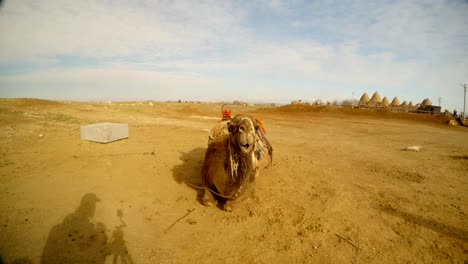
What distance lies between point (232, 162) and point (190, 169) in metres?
4.19

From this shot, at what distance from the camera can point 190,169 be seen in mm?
9055

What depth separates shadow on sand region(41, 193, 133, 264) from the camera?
13.7 feet

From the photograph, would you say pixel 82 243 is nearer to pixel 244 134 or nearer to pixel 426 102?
pixel 244 134

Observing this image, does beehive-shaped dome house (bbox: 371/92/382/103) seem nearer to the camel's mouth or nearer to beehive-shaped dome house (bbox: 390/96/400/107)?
beehive-shaped dome house (bbox: 390/96/400/107)

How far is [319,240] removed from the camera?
A: 5047 mm

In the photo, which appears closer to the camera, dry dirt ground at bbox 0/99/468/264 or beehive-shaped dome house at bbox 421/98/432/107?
dry dirt ground at bbox 0/99/468/264

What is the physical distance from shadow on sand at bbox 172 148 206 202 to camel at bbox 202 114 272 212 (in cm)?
85

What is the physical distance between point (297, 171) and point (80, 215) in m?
6.93

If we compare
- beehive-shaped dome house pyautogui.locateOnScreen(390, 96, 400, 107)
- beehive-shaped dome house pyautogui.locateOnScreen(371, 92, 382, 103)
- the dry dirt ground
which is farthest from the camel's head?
beehive-shaped dome house pyautogui.locateOnScreen(390, 96, 400, 107)

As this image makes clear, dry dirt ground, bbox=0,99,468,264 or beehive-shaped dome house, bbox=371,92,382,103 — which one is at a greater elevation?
beehive-shaped dome house, bbox=371,92,382,103

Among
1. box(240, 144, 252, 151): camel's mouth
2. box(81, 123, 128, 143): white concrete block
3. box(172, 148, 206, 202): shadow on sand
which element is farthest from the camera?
box(81, 123, 128, 143): white concrete block

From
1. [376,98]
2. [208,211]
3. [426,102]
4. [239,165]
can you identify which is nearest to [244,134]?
[239,165]

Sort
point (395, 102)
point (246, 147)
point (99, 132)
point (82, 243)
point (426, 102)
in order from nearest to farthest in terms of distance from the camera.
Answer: point (82, 243) < point (246, 147) < point (99, 132) < point (426, 102) < point (395, 102)

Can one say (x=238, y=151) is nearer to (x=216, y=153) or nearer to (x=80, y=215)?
(x=216, y=153)
